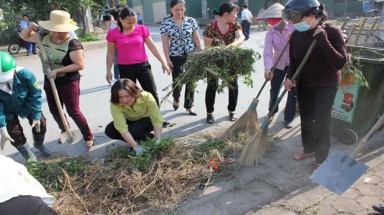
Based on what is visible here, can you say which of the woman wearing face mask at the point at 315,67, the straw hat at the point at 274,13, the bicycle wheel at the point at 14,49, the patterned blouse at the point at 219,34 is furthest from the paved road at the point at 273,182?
the bicycle wheel at the point at 14,49

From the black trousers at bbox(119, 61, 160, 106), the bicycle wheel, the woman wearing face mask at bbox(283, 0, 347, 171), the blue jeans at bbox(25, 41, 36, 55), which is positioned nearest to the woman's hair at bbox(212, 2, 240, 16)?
the black trousers at bbox(119, 61, 160, 106)

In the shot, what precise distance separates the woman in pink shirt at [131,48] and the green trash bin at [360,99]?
2288mm

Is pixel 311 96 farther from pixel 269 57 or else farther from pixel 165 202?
pixel 165 202

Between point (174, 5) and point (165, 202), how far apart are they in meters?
2.69

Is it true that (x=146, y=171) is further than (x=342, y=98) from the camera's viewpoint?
No

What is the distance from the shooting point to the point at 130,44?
4250 millimetres

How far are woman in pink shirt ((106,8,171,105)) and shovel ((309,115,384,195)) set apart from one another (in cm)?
249

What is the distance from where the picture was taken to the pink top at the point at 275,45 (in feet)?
13.5

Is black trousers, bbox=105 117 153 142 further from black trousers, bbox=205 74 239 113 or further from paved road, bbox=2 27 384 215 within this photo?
black trousers, bbox=205 74 239 113

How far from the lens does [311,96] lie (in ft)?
10.6

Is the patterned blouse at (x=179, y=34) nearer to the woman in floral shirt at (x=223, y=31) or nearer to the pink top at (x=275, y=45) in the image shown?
the woman in floral shirt at (x=223, y=31)

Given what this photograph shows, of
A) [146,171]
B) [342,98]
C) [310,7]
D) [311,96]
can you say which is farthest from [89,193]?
[342,98]

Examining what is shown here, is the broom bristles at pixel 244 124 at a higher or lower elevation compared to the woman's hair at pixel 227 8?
lower

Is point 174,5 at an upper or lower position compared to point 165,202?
upper
